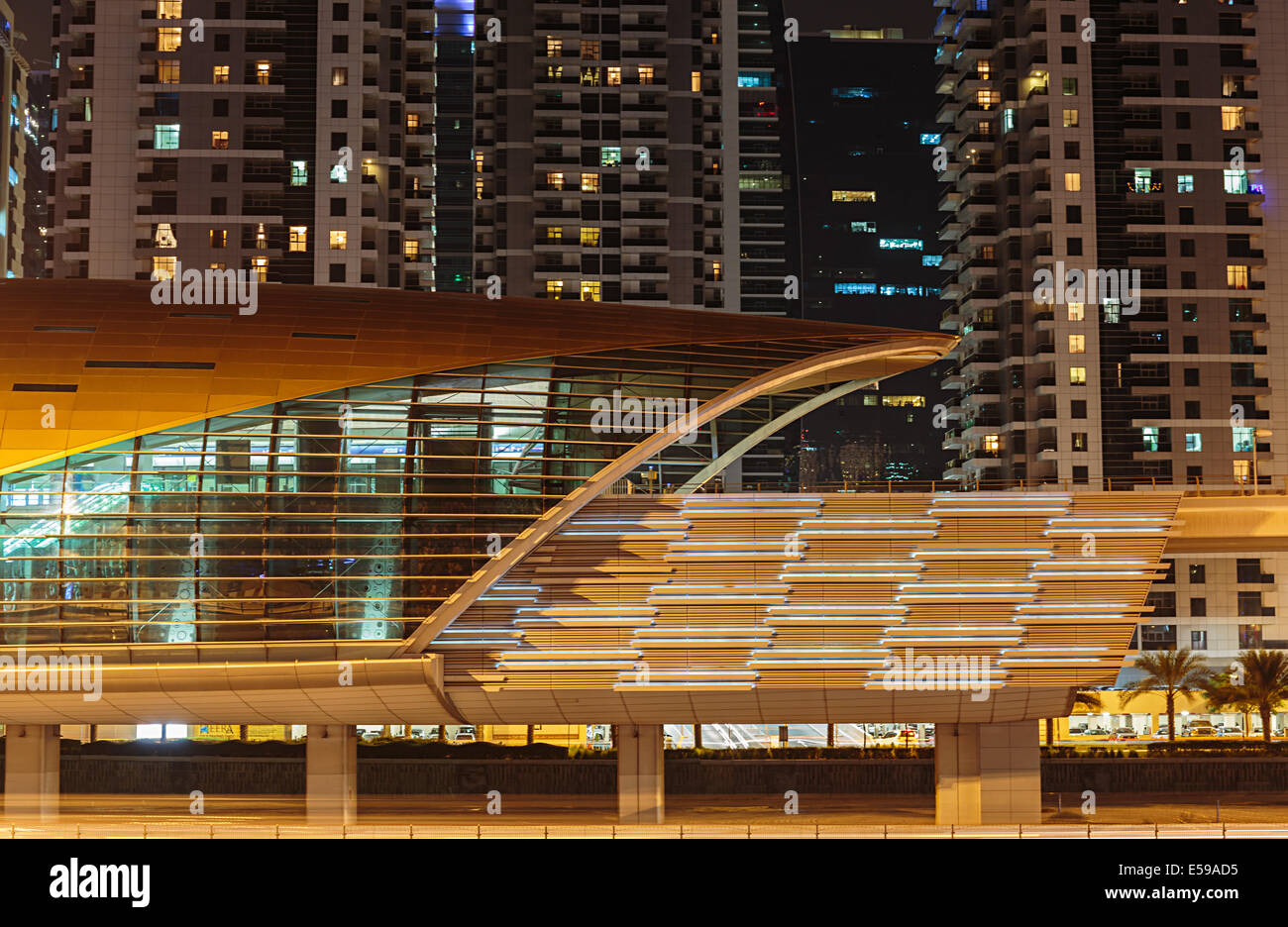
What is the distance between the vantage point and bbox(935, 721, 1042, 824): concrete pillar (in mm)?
57031

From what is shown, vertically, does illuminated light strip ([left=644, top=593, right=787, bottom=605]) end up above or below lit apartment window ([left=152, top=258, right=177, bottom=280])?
below

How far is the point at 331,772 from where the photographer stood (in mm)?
56719

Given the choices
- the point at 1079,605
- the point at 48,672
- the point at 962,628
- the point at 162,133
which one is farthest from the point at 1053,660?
the point at 162,133

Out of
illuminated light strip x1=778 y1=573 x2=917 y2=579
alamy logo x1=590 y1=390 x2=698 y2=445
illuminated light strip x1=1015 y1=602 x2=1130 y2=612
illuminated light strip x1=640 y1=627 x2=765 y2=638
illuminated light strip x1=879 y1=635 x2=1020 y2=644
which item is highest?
alamy logo x1=590 y1=390 x2=698 y2=445

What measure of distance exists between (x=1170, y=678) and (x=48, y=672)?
2491 inches

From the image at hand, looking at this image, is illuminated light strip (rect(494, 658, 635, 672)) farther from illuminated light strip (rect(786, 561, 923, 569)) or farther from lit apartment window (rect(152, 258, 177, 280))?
Answer: lit apartment window (rect(152, 258, 177, 280))

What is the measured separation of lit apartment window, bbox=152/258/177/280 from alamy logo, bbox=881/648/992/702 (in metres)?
74.8

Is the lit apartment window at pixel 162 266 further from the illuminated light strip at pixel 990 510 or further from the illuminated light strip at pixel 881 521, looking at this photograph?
the illuminated light strip at pixel 990 510

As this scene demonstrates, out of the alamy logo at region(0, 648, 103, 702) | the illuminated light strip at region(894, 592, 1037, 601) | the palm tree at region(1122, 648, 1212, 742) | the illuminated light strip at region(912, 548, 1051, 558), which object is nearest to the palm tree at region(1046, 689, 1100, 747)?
the palm tree at region(1122, 648, 1212, 742)

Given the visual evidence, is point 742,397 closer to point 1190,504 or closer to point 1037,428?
point 1190,504

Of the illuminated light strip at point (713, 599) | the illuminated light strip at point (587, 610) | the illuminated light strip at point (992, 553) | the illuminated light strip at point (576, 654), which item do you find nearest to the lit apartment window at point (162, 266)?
the illuminated light strip at point (587, 610)
